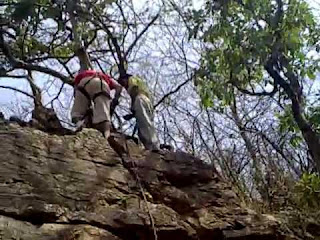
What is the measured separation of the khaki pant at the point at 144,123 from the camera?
23.5 feet

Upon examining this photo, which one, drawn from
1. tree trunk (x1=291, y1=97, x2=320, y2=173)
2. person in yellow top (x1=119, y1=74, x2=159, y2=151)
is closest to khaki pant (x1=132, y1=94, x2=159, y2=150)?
person in yellow top (x1=119, y1=74, x2=159, y2=151)

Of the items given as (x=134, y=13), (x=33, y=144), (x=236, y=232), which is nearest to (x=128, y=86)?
(x=33, y=144)

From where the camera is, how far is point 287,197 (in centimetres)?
771

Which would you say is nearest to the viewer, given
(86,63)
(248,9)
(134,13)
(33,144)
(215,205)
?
(33,144)

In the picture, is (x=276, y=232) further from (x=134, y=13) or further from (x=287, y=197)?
(x=134, y=13)

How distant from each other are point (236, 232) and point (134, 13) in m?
5.97

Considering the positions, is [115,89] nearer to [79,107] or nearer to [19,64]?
[79,107]

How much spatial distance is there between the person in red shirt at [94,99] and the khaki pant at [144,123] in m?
0.39

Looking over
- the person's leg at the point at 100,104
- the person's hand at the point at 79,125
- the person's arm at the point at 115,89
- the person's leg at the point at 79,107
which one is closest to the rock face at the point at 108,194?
the person's hand at the point at 79,125

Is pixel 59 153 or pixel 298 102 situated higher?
pixel 298 102

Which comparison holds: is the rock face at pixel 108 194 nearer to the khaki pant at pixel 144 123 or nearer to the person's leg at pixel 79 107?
the khaki pant at pixel 144 123

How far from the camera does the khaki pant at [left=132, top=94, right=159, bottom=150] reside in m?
7.17

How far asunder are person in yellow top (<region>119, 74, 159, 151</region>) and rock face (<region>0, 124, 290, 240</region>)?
42 centimetres

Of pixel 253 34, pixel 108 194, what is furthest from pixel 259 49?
pixel 108 194
